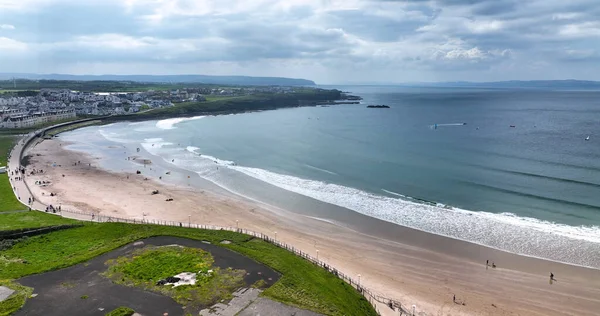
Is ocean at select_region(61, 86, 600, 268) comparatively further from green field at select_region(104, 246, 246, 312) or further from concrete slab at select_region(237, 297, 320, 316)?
concrete slab at select_region(237, 297, 320, 316)

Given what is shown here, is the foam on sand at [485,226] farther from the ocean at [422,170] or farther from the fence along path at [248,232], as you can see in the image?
the fence along path at [248,232]

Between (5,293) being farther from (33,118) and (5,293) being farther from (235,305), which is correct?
(33,118)

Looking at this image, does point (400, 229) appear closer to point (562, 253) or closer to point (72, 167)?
point (562, 253)

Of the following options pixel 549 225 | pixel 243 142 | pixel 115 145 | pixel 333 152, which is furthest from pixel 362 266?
pixel 115 145

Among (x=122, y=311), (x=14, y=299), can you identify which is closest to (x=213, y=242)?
(x=122, y=311)

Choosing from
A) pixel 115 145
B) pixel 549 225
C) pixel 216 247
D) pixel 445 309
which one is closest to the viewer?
pixel 445 309

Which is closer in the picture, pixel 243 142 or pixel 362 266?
pixel 362 266

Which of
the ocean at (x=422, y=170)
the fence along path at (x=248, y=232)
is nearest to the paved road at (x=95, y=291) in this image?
the fence along path at (x=248, y=232)
